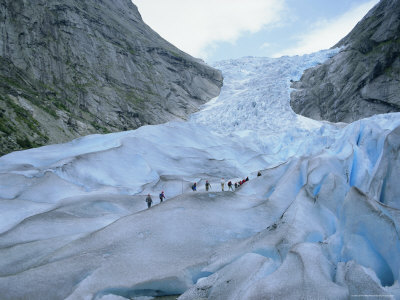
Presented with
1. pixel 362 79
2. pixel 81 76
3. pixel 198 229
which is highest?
pixel 81 76

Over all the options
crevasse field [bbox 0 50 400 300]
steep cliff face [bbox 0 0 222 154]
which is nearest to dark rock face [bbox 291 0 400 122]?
crevasse field [bbox 0 50 400 300]

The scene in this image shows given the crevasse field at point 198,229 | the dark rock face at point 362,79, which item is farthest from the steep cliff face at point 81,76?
the dark rock face at point 362,79

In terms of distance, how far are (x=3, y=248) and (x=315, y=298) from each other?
27.7 feet

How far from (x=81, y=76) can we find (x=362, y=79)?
34916 millimetres

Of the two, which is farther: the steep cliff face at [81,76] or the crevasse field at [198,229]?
the steep cliff face at [81,76]

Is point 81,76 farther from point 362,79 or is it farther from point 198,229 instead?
point 362,79

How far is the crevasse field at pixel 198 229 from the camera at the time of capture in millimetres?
6875

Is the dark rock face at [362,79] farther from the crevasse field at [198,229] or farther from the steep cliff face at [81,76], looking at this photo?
the steep cliff face at [81,76]

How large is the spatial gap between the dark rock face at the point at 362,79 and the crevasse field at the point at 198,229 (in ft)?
57.7

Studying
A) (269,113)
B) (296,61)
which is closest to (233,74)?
(296,61)

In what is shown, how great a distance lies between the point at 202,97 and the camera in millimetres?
53156

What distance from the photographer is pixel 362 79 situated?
1476 inches

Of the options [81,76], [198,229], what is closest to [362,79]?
[81,76]

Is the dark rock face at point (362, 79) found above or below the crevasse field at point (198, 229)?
above
